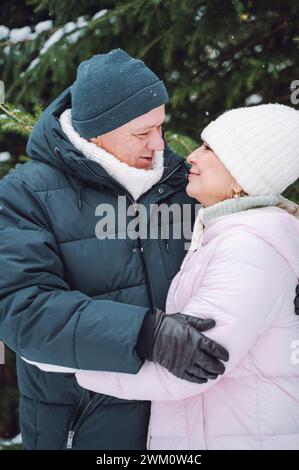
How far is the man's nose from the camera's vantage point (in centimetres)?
227

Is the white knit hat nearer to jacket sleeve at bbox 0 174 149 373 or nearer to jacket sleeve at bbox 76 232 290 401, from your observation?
jacket sleeve at bbox 76 232 290 401

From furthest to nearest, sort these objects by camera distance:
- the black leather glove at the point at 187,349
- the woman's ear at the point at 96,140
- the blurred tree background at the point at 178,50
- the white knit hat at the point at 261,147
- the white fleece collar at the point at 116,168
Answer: the blurred tree background at the point at 178,50 < the woman's ear at the point at 96,140 < the white fleece collar at the point at 116,168 < the white knit hat at the point at 261,147 < the black leather glove at the point at 187,349

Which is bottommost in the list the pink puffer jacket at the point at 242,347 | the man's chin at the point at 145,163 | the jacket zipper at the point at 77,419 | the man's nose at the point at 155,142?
the jacket zipper at the point at 77,419

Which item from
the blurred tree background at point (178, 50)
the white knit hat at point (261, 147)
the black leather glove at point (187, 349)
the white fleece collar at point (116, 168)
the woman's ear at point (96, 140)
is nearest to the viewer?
the black leather glove at point (187, 349)

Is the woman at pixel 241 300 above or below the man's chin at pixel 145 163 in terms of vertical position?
below

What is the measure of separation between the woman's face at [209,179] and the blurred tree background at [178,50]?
3.06ft

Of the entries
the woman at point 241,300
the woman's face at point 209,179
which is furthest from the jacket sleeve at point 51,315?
the woman's face at point 209,179

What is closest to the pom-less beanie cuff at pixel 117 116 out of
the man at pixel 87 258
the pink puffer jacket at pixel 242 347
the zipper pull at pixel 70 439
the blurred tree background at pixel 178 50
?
the man at pixel 87 258

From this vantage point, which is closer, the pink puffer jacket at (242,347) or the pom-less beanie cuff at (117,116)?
the pink puffer jacket at (242,347)

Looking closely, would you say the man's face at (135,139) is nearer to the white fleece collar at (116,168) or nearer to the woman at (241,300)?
the white fleece collar at (116,168)

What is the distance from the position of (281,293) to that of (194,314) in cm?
29

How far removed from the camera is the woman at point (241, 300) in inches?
73.1

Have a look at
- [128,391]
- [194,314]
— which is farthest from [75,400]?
[194,314]

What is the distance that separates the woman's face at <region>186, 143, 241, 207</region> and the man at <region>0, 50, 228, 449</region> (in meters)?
0.15
